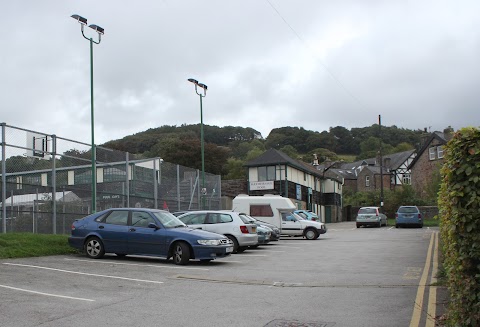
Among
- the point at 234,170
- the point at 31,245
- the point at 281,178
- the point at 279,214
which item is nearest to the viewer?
Answer: the point at 31,245

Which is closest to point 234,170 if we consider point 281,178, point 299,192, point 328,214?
point 328,214

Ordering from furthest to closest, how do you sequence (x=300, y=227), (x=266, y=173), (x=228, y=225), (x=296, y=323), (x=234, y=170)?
(x=234, y=170), (x=266, y=173), (x=300, y=227), (x=228, y=225), (x=296, y=323)

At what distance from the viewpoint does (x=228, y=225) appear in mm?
18906

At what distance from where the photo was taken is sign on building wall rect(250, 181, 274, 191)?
57.4 meters

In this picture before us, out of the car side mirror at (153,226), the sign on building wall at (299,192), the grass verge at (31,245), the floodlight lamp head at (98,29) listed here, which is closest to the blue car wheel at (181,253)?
the car side mirror at (153,226)

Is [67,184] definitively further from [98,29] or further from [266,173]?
[266,173]

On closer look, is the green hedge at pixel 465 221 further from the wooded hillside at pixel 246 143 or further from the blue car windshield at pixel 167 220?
the wooded hillside at pixel 246 143

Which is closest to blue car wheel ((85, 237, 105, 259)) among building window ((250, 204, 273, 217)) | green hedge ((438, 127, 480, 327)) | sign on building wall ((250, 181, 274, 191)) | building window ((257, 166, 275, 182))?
green hedge ((438, 127, 480, 327))

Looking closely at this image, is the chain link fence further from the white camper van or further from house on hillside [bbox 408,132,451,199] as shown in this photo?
house on hillside [bbox 408,132,451,199]

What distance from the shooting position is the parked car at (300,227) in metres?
27.8

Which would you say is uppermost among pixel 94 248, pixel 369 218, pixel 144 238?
pixel 144 238

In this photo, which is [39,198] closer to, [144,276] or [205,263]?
[205,263]

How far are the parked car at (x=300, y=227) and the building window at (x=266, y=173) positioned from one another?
1141 inches

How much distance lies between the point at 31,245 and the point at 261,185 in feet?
142
